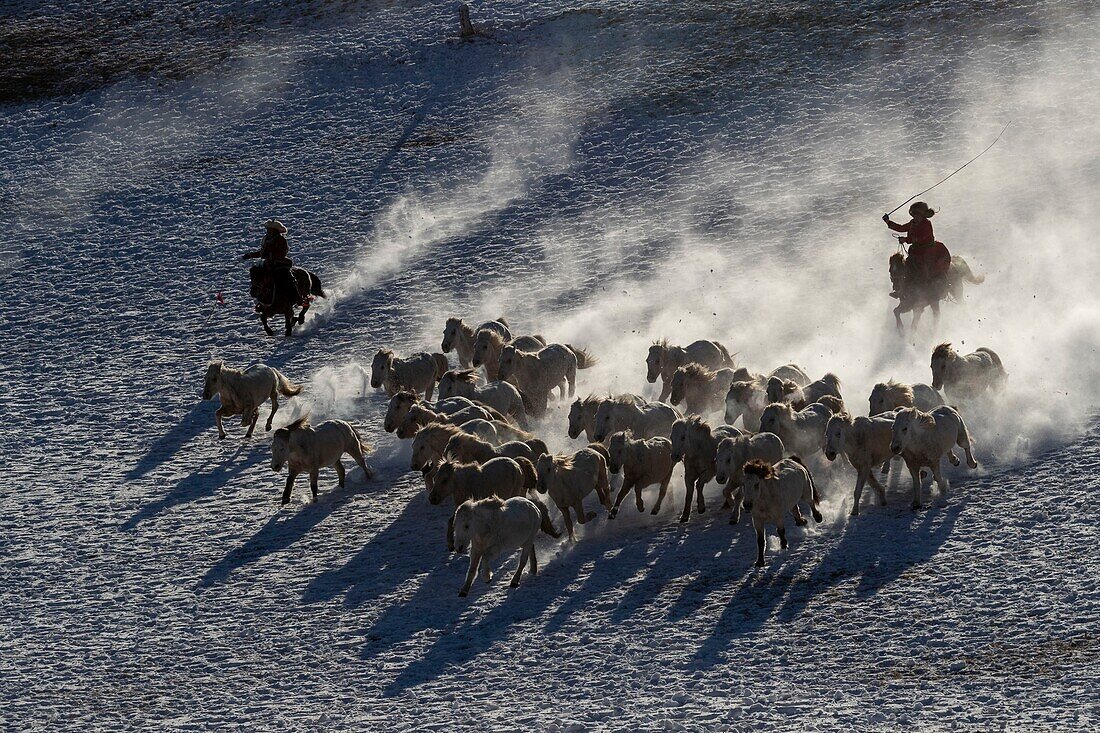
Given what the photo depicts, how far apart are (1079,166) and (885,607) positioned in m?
17.0

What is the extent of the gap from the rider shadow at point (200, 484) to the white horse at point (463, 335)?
3.46 meters

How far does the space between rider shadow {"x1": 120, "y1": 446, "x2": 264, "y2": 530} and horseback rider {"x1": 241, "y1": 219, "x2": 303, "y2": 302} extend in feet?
18.1

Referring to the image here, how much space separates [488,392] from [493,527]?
15.2ft

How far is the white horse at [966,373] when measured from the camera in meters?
18.1

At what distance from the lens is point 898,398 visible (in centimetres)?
1712

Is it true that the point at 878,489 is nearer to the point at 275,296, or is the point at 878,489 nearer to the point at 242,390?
the point at 242,390

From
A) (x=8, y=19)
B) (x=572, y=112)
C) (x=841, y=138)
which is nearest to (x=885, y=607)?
(x=841, y=138)

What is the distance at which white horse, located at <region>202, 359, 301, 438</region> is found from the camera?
19875mm

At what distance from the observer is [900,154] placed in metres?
29.4

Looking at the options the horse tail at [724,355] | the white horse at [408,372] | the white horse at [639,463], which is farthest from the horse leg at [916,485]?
the white horse at [408,372]

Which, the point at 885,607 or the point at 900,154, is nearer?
the point at 885,607

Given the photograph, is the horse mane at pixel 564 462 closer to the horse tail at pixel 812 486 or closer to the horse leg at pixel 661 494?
the horse leg at pixel 661 494

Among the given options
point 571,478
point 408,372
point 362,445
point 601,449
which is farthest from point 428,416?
point 571,478

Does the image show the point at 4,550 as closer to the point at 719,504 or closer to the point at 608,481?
the point at 608,481
